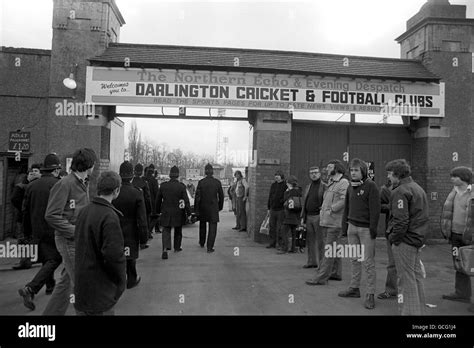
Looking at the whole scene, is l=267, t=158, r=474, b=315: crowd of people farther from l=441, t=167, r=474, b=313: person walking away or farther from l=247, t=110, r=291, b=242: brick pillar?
l=247, t=110, r=291, b=242: brick pillar

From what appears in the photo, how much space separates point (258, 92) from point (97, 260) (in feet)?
24.6

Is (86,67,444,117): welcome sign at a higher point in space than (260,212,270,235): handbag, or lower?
higher

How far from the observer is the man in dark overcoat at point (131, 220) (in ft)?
18.2

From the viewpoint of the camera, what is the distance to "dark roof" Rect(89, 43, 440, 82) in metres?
9.47

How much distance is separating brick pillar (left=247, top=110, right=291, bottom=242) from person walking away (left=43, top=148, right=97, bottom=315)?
20.0ft

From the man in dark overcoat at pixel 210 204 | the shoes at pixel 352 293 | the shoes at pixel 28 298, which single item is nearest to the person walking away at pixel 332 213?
the shoes at pixel 352 293

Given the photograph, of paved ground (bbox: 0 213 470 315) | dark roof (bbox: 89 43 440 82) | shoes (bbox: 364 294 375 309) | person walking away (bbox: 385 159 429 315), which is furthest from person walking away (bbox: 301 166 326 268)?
dark roof (bbox: 89 43 440 82)

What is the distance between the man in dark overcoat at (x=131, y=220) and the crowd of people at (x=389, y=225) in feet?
9.81

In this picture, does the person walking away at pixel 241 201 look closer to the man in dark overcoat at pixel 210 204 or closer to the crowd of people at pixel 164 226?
the man in dark overcoat at pixel 210 204

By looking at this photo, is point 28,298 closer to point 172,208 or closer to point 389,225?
point 172,208

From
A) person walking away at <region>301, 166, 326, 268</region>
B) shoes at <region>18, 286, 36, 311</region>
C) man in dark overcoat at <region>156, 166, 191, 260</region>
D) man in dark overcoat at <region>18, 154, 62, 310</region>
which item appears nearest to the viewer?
shoes at <region>18, 286, 36, 311</region>

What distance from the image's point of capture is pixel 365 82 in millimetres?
10070
